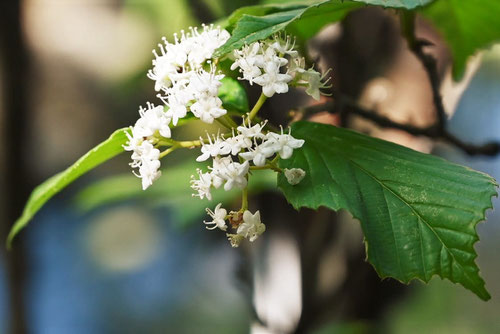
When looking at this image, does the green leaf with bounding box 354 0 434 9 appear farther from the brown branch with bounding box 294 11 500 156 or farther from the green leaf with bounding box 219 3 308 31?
the brown branch with bounding box 294 11 500 156

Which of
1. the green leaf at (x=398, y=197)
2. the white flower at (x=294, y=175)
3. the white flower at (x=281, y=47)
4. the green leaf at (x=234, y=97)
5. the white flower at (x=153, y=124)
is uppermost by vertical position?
the white flower at (x=281, y=47)

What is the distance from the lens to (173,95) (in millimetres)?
438

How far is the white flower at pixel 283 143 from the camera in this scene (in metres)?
0.41

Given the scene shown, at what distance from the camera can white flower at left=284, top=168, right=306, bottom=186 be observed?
42 centimetres

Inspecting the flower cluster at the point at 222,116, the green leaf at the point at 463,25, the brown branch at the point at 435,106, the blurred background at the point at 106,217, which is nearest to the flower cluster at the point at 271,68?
the flower cluster at the point at 222,116

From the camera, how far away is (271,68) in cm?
42

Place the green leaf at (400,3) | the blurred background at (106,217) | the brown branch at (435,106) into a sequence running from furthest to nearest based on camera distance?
the blurred background at (106,217)
the brown branch at (435,106)
the green leaf at (400,3)

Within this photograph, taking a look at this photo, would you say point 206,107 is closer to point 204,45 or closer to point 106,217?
point 204,45

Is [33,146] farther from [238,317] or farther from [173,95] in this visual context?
[173,95]

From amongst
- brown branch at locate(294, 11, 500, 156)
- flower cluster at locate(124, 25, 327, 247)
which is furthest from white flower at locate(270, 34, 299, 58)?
brown branch at locate(294, 11, 500, 156)

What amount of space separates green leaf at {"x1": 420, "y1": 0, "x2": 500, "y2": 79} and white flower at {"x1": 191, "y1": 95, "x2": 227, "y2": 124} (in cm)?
43

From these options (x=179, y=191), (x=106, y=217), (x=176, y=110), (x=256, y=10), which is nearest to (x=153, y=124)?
(x=176, y=110)

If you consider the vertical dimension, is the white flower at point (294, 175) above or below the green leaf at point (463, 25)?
above

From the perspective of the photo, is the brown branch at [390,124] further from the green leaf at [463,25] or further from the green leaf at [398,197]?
the green leaf at [398,197]
